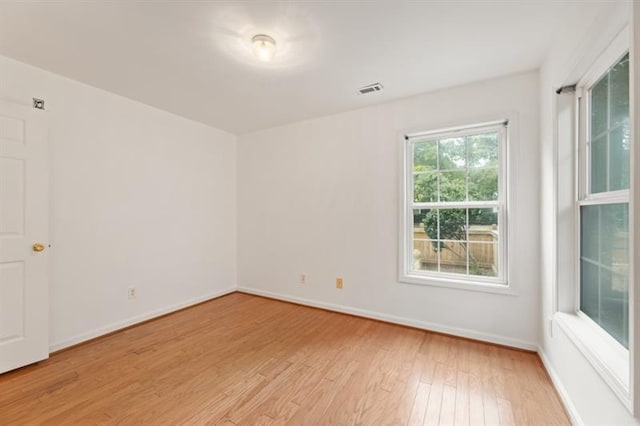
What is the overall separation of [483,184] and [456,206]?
323mm

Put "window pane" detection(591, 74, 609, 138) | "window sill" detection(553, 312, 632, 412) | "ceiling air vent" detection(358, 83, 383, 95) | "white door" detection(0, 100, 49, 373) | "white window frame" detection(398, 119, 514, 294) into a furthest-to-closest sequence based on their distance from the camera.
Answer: "ceiling air vent" detection(358, 83, 383, 95)
"white window frame" detection(398, 119, 514, 294)
"white door" detection(0, 100, 49, 373)
"window pane" detection(591, 74, 609, 138)
"window sill" detection(553, 312, 632, 412)

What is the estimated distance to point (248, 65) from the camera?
2248mm

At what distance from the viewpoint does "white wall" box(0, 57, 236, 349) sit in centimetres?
240

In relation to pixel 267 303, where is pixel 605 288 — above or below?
above

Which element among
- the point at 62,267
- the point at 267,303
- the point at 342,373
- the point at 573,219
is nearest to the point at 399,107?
the point at 573,219

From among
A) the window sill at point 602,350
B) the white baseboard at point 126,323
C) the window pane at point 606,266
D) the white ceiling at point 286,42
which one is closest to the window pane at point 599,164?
the window pane at point 606,266

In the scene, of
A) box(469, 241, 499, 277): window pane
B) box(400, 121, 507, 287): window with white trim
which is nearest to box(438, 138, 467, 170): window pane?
box(400, 121, 507, 287): window with white trim

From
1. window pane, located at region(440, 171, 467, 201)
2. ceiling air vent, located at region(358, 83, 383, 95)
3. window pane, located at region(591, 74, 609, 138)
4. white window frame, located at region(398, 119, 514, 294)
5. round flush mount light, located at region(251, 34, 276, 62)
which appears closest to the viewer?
window pane, located at region(591, 74, 609, 138)

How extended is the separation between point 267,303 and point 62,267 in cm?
217

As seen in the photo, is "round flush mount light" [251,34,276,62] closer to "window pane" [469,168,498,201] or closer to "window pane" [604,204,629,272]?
"window pane" [469,168,498,201]

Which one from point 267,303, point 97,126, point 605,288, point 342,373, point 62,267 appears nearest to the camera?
point 605,288

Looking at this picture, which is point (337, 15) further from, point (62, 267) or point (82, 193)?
point (62, 267)

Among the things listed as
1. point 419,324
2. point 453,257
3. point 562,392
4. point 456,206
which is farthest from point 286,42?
point 562,392

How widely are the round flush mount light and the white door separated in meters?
1.94
